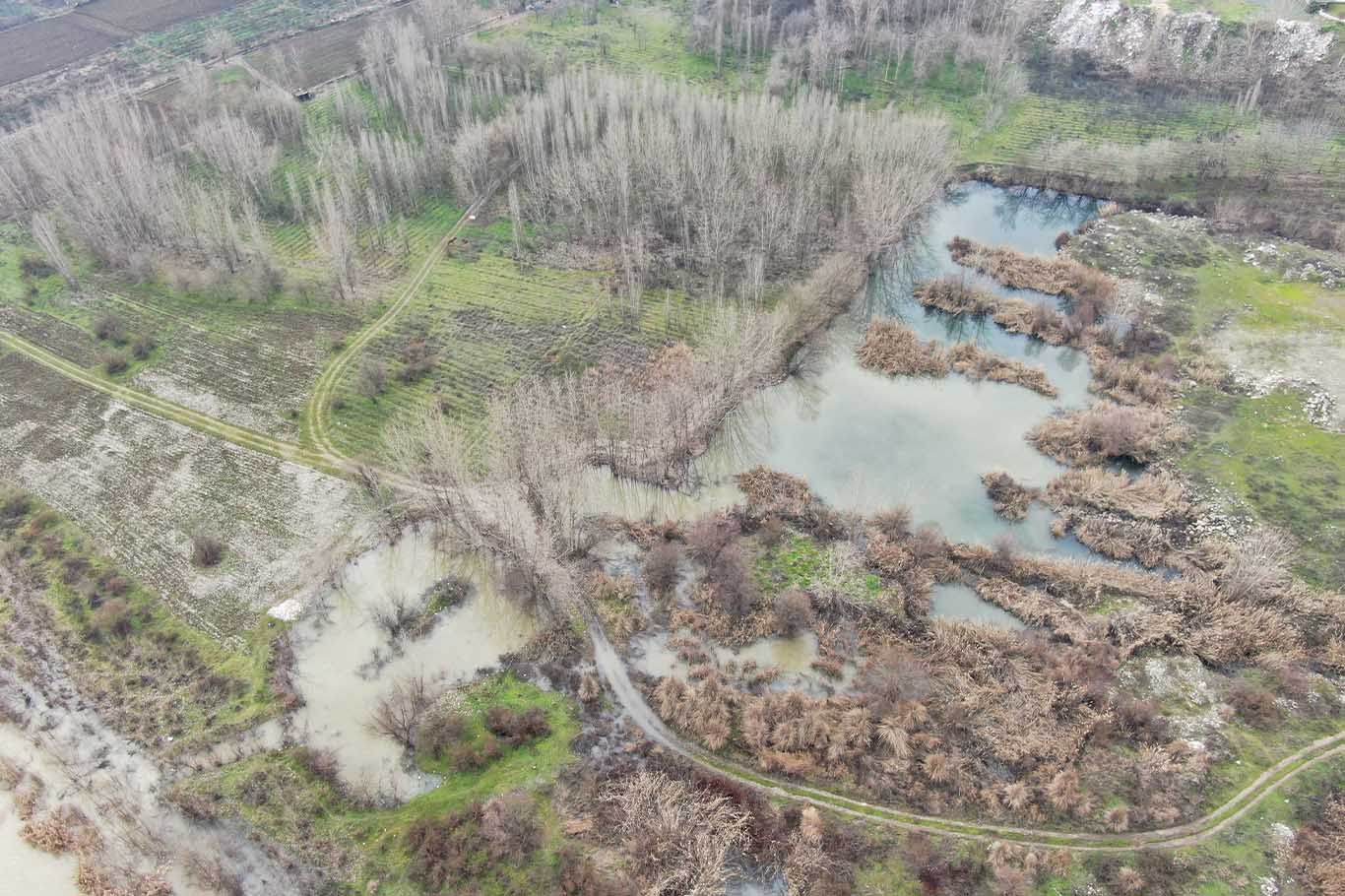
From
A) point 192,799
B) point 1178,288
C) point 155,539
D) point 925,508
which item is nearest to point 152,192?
point 155,539

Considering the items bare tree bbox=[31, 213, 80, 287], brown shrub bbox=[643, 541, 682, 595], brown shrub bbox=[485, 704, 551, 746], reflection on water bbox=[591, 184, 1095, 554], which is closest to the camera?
brown shrub bbox=[485, 704, 551, 746]

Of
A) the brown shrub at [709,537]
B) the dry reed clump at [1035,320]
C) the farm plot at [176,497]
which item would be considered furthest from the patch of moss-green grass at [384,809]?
the dry reed clump at [1035,320]

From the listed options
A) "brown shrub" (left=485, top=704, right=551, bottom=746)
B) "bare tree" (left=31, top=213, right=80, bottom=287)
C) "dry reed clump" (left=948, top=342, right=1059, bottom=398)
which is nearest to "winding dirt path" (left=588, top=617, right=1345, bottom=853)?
"brown shrub" (left=485, top=704, right=551, bottom=746)

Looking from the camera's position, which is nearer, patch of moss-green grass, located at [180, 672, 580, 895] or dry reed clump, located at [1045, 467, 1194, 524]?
patch of moss-green grass, located at [180, 672, 580, 895]

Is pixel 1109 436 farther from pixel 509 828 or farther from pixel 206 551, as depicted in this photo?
pixel 206 551

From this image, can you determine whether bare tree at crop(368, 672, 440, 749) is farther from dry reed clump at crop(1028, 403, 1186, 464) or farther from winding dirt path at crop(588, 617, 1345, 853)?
dry reed clump at crop(1028, 403, 1186, 464)

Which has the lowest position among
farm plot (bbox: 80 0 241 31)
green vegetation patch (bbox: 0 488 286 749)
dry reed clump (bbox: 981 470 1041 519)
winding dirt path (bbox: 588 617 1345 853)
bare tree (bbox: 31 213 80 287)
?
winding dirt path (bbox: 588 617 1345 853)

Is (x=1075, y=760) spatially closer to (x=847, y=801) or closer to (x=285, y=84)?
(x=847, y=801)
